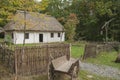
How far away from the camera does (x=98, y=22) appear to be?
Answer: 4381cm

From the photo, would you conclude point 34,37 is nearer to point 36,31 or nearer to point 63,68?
point 36,31

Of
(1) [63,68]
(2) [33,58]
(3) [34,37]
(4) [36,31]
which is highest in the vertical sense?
(4) [36,31]

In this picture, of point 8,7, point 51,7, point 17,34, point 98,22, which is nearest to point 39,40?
point 17,34

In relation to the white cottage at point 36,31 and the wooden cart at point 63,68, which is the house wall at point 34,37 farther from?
the wooden cart at point 63,68

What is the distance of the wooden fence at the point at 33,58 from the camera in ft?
32.1

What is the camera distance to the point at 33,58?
34.1ft

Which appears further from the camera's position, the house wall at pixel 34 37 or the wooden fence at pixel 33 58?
the house wall at pixel 34 37

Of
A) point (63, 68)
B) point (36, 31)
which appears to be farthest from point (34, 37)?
point (63, 68)

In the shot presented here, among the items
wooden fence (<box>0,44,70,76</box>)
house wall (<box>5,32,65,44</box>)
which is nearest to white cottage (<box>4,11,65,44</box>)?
house wall (<box>5,32,65,44</box>)

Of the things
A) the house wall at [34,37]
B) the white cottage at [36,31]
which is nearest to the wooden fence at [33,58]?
the white cottage at [36,31]

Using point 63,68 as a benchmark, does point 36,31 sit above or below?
above

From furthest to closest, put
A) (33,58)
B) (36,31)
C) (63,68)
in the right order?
(36,31) < (33,58) < (63,68)

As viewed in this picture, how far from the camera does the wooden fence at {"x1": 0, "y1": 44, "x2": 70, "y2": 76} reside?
32.1ft

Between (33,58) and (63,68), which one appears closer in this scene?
(63,68)
